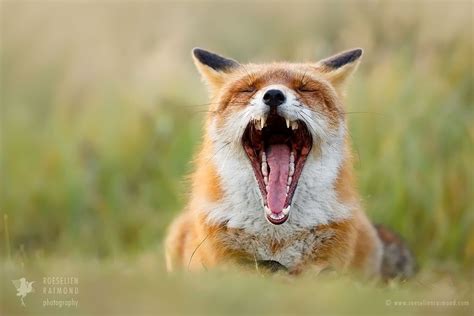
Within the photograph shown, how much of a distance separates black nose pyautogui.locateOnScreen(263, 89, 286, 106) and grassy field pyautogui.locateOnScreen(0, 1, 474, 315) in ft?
5.66

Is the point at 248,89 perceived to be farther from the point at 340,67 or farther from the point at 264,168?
the point at 340,67

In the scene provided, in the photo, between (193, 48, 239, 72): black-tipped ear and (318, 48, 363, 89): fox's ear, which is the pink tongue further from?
(193, 48, 239, 72): black-tipped ear

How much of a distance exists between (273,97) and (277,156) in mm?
670

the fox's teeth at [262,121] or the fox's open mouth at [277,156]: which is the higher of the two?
the fox's teeth at [262,121]

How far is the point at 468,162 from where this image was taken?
443 inches

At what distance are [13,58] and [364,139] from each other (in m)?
5.65

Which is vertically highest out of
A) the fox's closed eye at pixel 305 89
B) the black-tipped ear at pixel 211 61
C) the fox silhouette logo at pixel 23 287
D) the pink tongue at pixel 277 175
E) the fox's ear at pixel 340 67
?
the black-tipped ear at pixel 211 61

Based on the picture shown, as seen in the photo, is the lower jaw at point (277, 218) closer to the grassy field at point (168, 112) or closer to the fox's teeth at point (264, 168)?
the fox's teeth at point (264, 168)

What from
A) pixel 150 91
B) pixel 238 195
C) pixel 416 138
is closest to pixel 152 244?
pixel 150 91

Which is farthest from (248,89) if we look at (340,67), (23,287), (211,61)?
(23,287)

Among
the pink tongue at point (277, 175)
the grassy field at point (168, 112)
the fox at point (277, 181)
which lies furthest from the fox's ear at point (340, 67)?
the grassy field at point (168, 112)

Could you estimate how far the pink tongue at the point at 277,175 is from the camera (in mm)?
7250

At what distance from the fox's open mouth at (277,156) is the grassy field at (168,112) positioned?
119cm

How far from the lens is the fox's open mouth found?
7.25 metres
